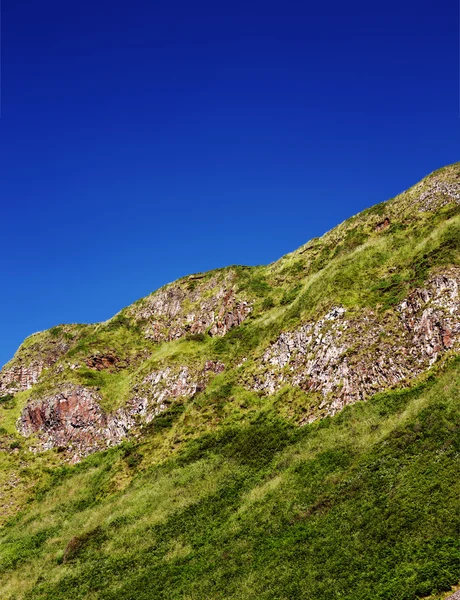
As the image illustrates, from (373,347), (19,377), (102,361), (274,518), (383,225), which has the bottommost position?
(274,518)

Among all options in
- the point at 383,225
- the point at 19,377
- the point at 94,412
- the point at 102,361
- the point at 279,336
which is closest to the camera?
the point at 279,336

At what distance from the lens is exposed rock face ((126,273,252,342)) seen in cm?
7862

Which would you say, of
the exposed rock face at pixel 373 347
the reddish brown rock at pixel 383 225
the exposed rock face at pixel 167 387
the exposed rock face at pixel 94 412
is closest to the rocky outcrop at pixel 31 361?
the exposed rock face at pixel 94 412

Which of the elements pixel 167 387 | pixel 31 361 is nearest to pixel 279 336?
pixel 167 387

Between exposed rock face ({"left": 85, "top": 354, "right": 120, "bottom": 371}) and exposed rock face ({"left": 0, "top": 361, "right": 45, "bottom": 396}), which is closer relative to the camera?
exposed rock face ({"left": 85, "top": 354, "right": 120, "bottom": 371})

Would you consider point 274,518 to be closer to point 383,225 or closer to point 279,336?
point 279,336

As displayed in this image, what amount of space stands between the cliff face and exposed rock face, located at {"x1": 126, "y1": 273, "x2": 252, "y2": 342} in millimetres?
294

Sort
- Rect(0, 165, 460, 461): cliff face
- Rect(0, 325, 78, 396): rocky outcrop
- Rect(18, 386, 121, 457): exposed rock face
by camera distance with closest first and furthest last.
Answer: Rect(0, 165, 460, 461): cliff face
Rect(18, 386, 121, 457): exposed rock face
Rect(0, 325, 78, 396): rocky outcrop

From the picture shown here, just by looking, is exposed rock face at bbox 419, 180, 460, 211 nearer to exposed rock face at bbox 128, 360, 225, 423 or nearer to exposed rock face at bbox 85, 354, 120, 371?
exposed rock face at bbox 128, 360, 225, 423

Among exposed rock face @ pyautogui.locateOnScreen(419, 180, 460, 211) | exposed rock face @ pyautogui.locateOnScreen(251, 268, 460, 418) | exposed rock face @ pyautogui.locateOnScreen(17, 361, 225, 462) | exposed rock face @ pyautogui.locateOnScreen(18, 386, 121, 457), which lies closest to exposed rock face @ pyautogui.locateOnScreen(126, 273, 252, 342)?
exposed rock face @ pyautogui.locateOnScreen(17, 361, 225, 462)

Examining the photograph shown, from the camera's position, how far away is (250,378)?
5850cm

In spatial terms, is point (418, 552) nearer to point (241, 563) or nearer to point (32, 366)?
point (241, 563)

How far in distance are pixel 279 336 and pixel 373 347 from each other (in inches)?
635

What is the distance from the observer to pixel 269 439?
46188mm
